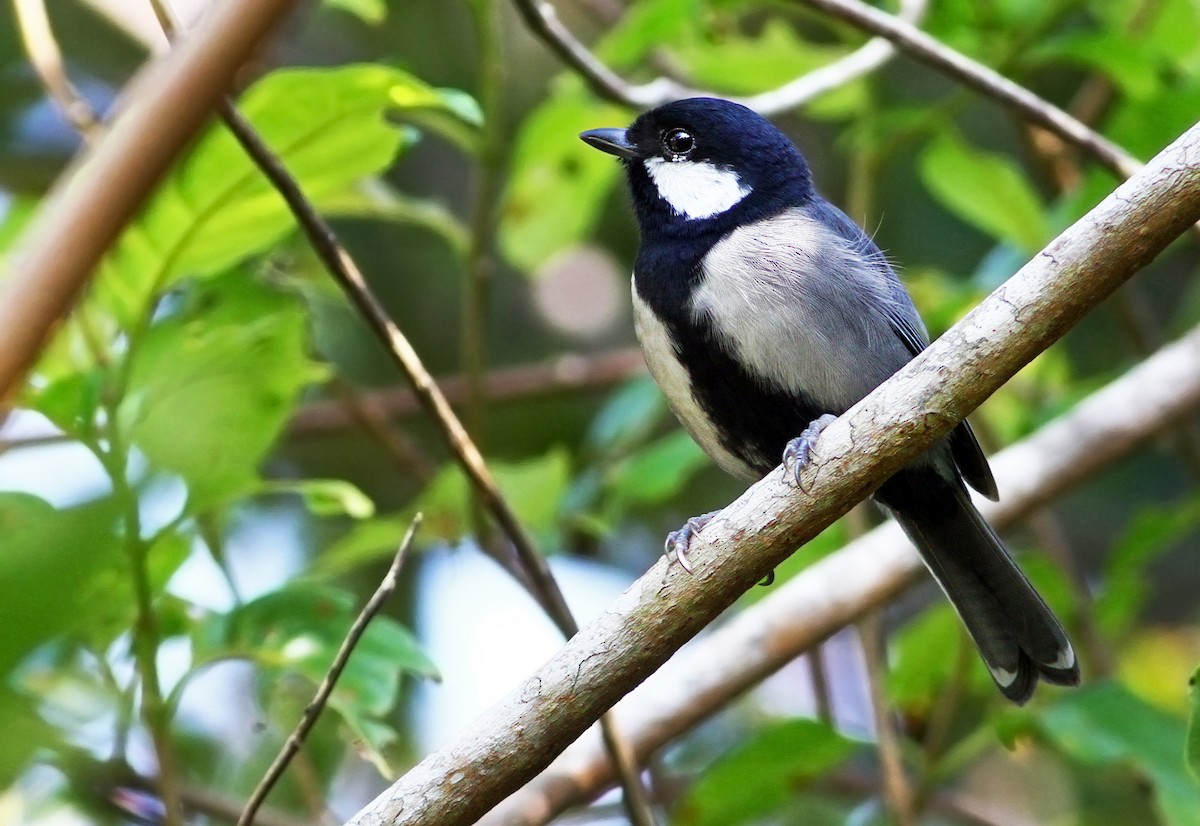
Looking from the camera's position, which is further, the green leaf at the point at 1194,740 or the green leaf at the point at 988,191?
the green leaf at the point at 988,191

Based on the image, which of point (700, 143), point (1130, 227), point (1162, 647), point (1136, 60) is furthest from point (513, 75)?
point (1130, 227)

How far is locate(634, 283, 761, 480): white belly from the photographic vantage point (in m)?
3.15

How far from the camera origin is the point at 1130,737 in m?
3.17

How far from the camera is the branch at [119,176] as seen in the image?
68cm

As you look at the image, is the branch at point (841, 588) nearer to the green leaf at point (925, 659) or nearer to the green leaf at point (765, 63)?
the green leaf at point (925, 659)

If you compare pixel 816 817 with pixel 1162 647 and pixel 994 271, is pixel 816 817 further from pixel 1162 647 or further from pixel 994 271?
pixel 994 271

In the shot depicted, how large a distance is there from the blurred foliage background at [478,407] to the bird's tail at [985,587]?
176mm

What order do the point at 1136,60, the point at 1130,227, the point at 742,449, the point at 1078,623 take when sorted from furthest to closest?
the point at 1078,623 < the point at 1136,60 < the point at 742,449 < the point at 1130,227

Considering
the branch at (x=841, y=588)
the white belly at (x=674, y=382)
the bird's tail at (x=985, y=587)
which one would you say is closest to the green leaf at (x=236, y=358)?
the white belly at (x=674, y=382)

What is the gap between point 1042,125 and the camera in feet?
10.9

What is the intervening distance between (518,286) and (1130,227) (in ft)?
15.0

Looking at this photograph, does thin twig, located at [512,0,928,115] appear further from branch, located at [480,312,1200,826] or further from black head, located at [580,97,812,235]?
branch, located at [480,312,1200,826]

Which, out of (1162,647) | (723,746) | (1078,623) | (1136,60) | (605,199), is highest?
(1136,60)

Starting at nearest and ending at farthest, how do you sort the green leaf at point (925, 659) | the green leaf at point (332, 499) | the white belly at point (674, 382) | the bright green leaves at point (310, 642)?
the bright green leaves at point (310, 642) < the green leaf at point (332, 499) < the white belly at point (674, 382) < the green leaf at point (925, 659)
